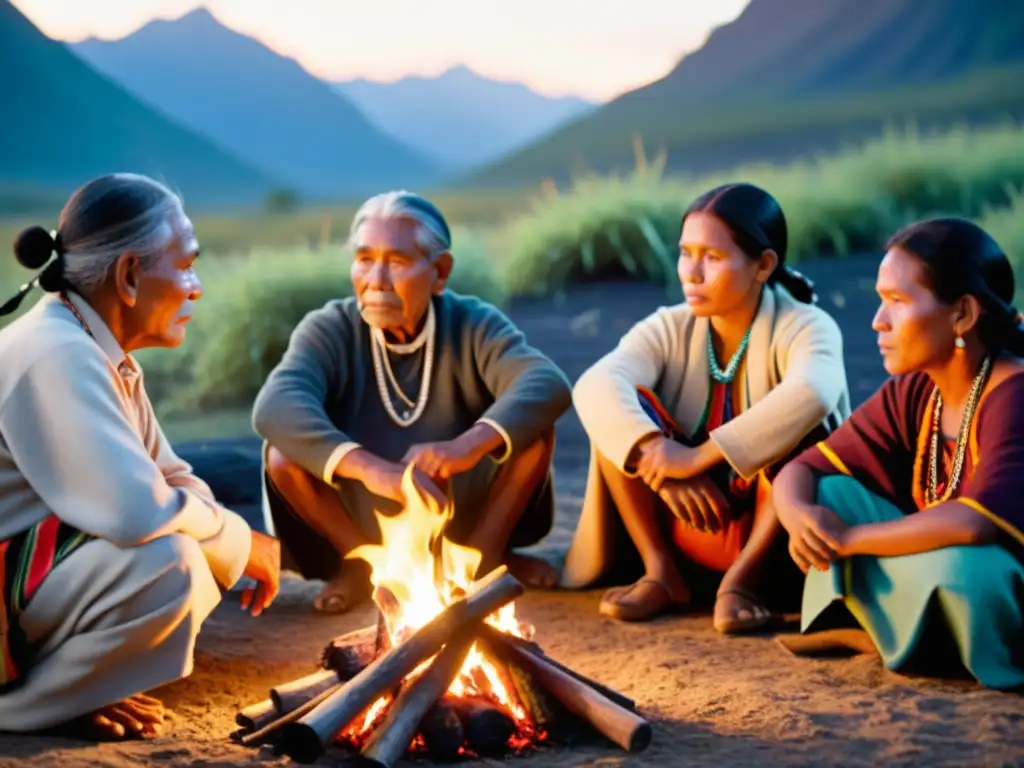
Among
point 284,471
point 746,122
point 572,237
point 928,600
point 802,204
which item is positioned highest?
point 746,122

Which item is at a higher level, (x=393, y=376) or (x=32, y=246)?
(x=32, y=246)

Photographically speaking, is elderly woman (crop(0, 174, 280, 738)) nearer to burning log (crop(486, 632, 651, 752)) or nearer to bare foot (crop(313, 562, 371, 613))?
burning log (crop(486, 632, 651, 752))

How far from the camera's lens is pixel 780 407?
4.57 meters

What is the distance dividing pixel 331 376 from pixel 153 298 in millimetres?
1309

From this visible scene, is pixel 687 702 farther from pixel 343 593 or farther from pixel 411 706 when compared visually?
pixel 343 593

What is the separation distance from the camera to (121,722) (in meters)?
3.46

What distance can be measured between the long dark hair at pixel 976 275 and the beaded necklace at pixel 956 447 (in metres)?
0.10

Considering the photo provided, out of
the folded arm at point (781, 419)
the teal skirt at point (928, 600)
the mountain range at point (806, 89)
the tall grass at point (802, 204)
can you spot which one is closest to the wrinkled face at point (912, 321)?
the teal skirt at point (928, 600)

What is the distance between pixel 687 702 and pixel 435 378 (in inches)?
66.6

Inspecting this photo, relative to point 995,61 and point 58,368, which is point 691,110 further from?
point 58,368

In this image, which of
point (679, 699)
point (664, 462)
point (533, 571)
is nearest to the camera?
point (679, 699)

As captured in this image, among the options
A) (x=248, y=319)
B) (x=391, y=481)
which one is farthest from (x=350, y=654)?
(x=248, y=319)

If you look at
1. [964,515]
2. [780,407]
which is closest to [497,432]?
[780,407]

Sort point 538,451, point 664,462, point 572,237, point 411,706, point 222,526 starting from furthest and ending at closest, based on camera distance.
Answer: point 572,237
point 538,451
point 664,462
point 222,526
point 411,706
